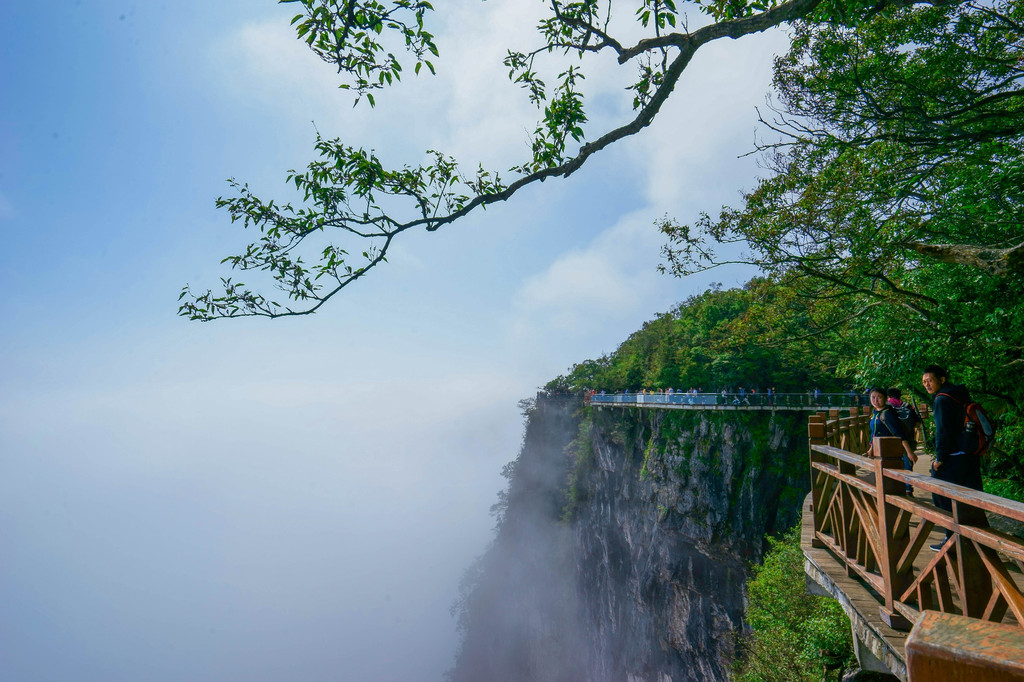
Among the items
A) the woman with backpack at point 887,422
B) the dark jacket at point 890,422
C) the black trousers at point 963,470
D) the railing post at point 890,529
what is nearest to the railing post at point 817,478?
the woman with backpack at point 887,422

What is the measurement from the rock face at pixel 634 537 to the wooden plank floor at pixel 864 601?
57.1 ft

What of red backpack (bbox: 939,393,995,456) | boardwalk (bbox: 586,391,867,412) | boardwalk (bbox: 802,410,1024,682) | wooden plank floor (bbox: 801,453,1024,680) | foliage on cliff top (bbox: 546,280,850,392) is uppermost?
foliage on cliff top (bbox: 546,280,850,392)

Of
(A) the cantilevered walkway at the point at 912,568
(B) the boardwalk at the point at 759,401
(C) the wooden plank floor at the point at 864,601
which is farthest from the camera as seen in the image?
(B) the boardwalk at the point at 759,401

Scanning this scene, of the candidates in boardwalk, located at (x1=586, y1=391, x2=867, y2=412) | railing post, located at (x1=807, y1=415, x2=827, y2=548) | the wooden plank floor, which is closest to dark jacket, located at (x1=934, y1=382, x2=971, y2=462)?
the wooden plank floor

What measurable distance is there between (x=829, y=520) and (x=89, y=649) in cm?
21518

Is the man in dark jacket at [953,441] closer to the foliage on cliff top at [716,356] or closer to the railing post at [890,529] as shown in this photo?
the railing post at [890,529]

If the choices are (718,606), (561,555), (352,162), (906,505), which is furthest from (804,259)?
(561,555)

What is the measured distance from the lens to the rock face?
22156mm

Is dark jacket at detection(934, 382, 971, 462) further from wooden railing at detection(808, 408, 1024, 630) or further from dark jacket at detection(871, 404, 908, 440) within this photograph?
dark jacket at detection(871, 404, 908, 440)

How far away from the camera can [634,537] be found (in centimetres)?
3192

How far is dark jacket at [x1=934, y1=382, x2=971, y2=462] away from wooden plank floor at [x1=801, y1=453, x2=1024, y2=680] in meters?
1.01

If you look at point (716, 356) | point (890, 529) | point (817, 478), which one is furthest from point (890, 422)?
point (716, 356)

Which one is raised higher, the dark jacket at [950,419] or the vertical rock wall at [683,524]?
the dark jacket at [950,419]

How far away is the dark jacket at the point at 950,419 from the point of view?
434cm
